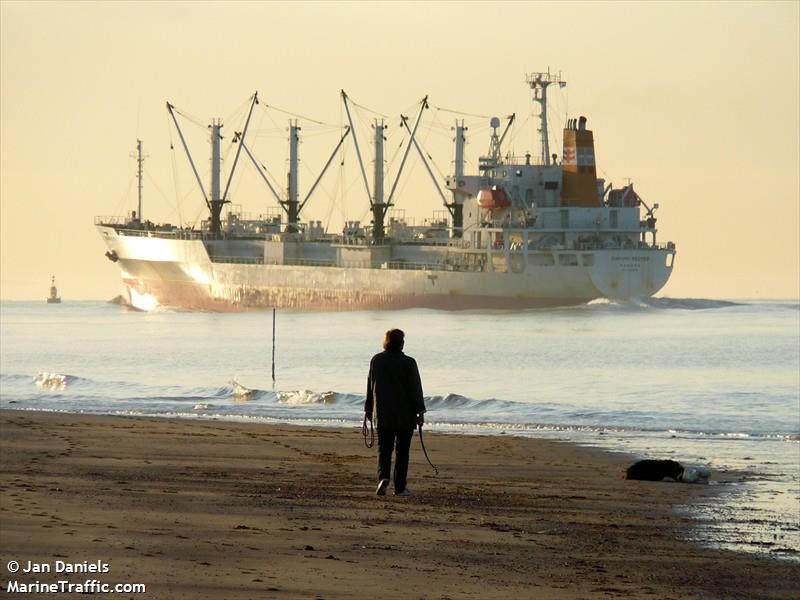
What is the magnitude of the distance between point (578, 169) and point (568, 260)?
7066 millimetres

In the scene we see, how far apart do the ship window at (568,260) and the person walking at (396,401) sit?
9680 cm

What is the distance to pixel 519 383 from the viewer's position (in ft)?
147

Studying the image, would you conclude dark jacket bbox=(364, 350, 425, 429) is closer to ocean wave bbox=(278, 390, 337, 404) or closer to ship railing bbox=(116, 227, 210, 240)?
ocean wave bbox=(278, 390, 337, 404)

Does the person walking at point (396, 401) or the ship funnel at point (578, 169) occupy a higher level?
the ship funnel at point (578, 169)

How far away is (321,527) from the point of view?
13.4m

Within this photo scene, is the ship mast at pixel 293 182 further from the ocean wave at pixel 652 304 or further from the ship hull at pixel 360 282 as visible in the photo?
the ocean wave at pixel 652 304

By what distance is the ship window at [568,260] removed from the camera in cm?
11225

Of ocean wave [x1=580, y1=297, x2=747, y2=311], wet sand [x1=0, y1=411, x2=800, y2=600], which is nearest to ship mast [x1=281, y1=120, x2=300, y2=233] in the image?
ocean wave [x1=580, y1=297, x2=747, y2=311]

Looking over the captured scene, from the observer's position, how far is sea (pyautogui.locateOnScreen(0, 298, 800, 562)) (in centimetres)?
2217

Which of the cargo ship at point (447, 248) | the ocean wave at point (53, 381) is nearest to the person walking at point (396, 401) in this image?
the ocean wave at point (53, 381)

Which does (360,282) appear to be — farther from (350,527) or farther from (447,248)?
(350,527)

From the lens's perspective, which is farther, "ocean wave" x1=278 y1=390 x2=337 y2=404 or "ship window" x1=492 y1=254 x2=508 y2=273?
"ship window" x1=492 y1=254 x2=508 y2=273

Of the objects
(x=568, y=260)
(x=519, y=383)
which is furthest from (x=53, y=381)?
(x=568, y=260)

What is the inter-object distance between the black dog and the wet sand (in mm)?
280
